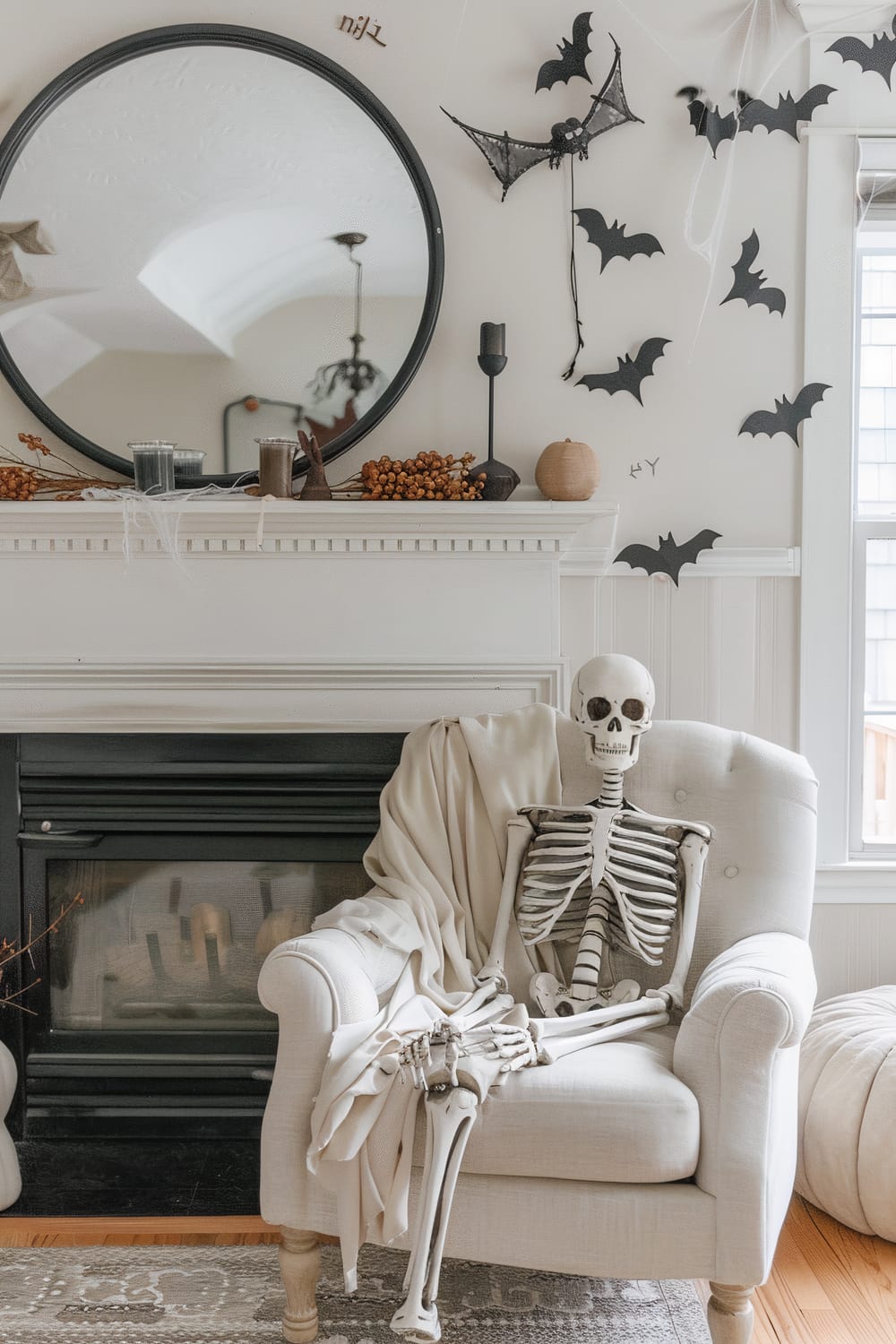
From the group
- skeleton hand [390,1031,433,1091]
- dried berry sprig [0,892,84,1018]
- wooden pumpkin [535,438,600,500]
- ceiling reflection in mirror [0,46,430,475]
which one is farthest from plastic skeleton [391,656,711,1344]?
dried berry sprig [0,892,84,1018]

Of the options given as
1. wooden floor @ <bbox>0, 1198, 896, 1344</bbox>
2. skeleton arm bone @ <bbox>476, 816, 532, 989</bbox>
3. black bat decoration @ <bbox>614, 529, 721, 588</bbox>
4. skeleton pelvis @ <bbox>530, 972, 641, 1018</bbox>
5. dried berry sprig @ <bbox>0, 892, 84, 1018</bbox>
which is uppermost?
black bat decoration @ <bbox>614, 529, 721, 588</bbox>

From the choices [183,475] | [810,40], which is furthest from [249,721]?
[810,40]

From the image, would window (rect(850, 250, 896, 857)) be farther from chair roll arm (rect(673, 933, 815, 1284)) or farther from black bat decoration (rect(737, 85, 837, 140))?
chair roll arm (rect(673, 933, 815, 1284))

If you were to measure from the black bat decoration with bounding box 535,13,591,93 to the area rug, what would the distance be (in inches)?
99.4

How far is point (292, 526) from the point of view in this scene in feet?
7.83

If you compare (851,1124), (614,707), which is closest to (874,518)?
(614,707)

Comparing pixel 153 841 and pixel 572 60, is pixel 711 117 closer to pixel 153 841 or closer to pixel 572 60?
pixel 572 60

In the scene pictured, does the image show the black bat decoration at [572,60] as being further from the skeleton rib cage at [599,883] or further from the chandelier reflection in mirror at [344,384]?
the skeleton rib cage at [599,883]

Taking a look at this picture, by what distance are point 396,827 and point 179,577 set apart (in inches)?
31.4

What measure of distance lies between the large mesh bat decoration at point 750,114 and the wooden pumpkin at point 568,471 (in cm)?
80

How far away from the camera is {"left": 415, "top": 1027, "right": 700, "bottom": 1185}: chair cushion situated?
158 centimetres

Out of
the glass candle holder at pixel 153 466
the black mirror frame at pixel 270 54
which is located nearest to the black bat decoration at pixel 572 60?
the black mirror frame at pixel 270 54

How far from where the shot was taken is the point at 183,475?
2.47 metres

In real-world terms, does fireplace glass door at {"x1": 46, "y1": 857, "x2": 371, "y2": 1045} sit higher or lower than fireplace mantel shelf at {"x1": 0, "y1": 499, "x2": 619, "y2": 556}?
lower
